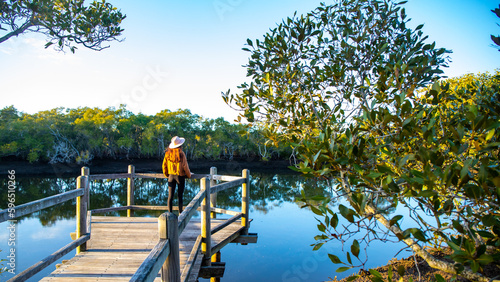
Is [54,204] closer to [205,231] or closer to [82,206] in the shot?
[82,206]

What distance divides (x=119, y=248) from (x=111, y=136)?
34177mm

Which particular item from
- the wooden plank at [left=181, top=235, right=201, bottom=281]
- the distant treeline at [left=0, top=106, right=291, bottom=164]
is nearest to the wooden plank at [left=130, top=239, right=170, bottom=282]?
the wooden plank at [left=181, top=235, right=201, bottom=281]

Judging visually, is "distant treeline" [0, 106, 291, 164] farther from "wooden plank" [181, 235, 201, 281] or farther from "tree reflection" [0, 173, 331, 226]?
"wooden plank" [181, 235, 201, 281]

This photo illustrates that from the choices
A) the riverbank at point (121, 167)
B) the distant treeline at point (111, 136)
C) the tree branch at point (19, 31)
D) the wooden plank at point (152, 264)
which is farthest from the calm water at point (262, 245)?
the distant treeline at point (111, 136)

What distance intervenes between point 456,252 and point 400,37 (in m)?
2.99

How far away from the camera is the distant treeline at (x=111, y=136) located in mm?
30219

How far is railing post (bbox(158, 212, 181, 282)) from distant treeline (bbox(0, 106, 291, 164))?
27.6m

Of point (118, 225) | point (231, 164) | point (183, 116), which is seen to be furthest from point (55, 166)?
point (118, 225)

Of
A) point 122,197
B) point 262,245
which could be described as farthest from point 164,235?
point 122,197

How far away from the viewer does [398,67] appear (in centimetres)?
245

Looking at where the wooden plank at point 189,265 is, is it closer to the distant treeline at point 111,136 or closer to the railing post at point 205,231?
the railing post at point 205,231

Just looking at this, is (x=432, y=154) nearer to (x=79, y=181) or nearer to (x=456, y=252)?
(x=456, y=252)

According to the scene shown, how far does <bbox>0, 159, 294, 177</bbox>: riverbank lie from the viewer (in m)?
28.7

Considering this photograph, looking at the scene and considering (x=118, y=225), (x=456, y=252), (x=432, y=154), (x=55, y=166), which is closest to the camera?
(x=456, y=252)
